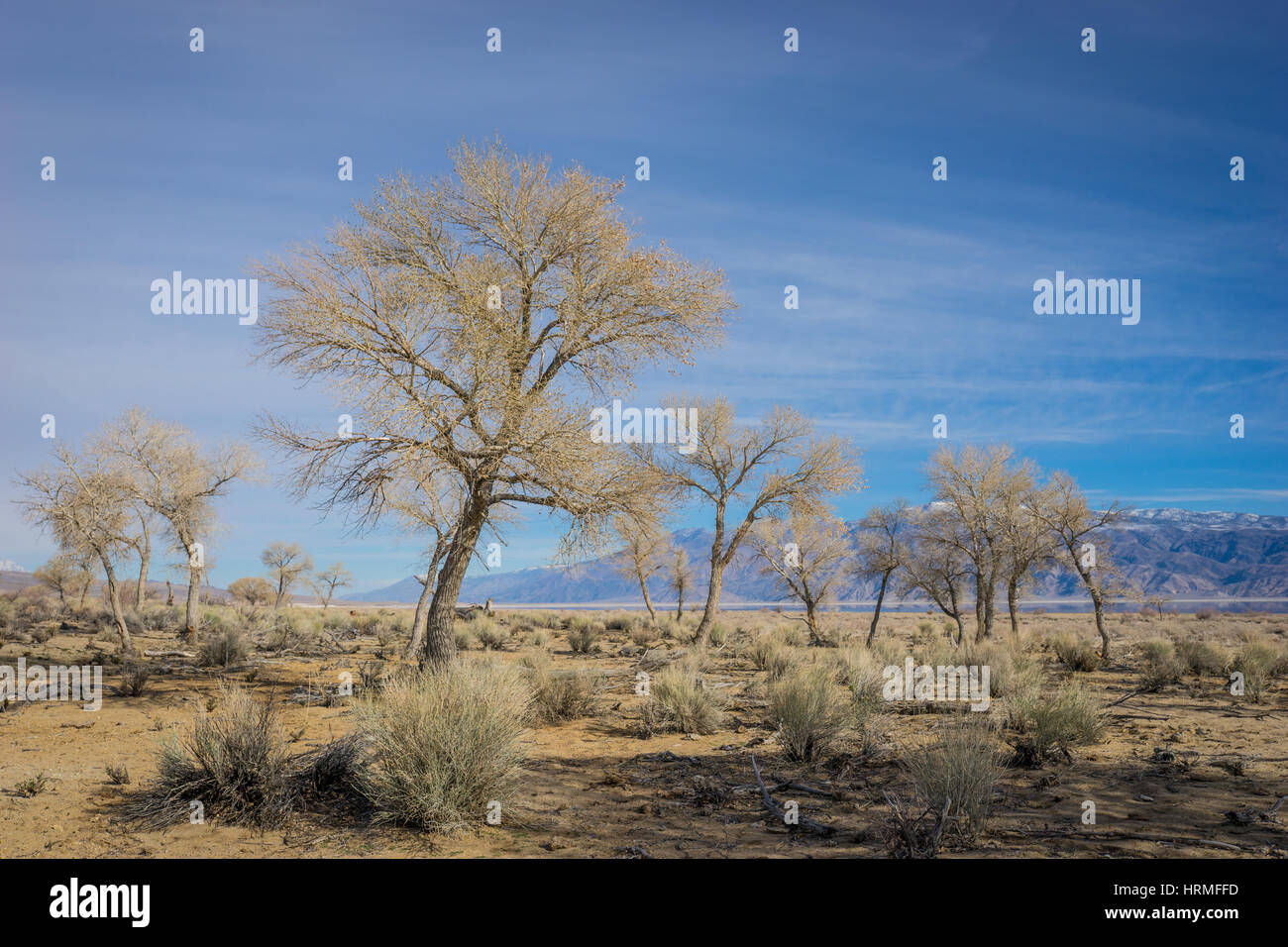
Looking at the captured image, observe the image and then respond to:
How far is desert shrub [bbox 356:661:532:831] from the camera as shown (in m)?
7.00

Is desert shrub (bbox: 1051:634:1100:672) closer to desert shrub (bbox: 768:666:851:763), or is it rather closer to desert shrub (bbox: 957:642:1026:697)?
desert shrub (bbox: 957:642:1026:697)

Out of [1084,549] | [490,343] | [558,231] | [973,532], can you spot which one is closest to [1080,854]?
[490,343]

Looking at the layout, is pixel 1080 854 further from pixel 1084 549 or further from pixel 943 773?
pixel 1084 549

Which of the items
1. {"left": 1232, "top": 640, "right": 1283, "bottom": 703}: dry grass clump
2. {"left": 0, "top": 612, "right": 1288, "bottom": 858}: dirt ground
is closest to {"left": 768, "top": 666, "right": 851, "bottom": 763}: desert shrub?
{"left": 0, "top": 612, "right": 1288, "bottom": 858}: dirt ground

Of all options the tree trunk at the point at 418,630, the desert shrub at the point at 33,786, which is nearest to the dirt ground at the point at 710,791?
the desert shrub at the point at 33,786

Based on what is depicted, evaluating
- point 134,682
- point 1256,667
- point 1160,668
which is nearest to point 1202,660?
point 1160,668

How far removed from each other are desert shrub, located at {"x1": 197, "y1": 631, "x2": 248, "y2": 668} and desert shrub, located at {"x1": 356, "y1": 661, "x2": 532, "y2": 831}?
14.6 meters

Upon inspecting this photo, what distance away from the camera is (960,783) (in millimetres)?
6715

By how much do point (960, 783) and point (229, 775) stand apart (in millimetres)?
7232

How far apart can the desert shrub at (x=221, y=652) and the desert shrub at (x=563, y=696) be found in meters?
10.3
